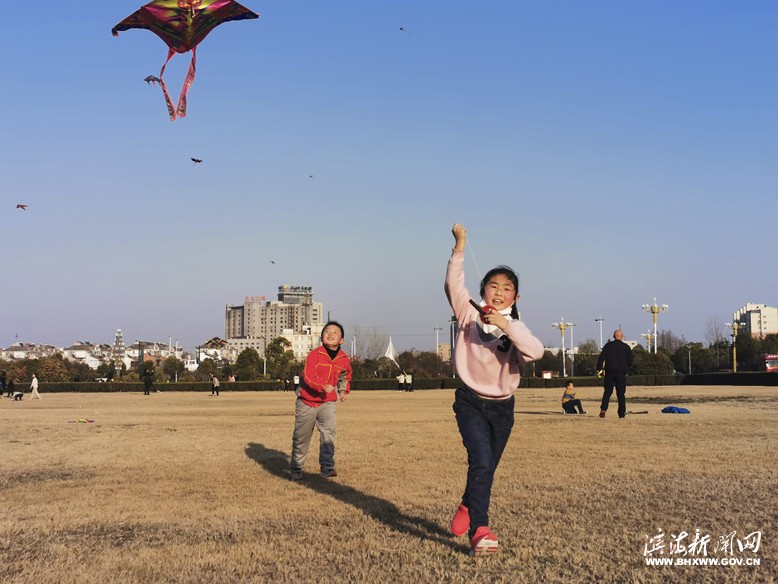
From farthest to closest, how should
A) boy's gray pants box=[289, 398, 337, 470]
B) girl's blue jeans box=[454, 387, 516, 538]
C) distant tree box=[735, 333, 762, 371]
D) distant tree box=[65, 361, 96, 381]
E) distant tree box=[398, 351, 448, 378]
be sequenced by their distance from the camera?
distant tree box=[398, 351, 448, 378], distant tree box=[65, 361, 96, 381], distant tree box=[735, 333, 762, 371], boy's gray pants box=[289, 398, 337, 470], girl's blue jeans box=[454, 387, 516, 538]

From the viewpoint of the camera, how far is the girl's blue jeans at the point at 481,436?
505 centimetres

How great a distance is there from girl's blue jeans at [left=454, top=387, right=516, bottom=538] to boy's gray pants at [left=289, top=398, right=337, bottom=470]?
3.80m

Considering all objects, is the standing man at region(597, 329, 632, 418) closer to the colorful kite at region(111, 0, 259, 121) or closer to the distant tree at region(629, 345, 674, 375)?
the colorful kite at region(111, 0, 259, 121)

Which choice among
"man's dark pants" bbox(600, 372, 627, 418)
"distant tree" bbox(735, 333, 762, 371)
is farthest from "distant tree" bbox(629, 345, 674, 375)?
"man's dark pants" bbox(600, 372, 627, 418)

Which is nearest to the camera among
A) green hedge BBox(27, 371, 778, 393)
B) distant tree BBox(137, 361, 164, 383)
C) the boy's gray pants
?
the boy's gray pants

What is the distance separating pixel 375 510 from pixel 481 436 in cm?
168

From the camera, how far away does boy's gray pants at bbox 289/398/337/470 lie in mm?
8805

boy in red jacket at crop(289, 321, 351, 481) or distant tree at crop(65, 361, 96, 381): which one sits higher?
boy in red jacket at crop(289, 321, 351, 481)

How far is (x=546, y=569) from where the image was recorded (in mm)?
4457

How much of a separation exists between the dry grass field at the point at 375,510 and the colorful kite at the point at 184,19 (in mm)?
6029

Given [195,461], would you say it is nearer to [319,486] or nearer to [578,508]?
[319,486]

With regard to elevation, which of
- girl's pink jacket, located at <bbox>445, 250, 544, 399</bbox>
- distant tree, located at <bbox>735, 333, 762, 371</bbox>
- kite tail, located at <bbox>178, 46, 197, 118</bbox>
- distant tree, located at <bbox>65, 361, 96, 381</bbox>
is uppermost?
kite tail, located at <bbox>178, 46, 197, 118</bbox>

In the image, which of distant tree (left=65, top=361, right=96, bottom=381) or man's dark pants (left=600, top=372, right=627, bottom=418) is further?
distant tree (left=65, top=361, right=96, bottom=381)

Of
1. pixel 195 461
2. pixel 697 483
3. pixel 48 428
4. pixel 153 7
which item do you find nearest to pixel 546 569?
pixel 697 483
